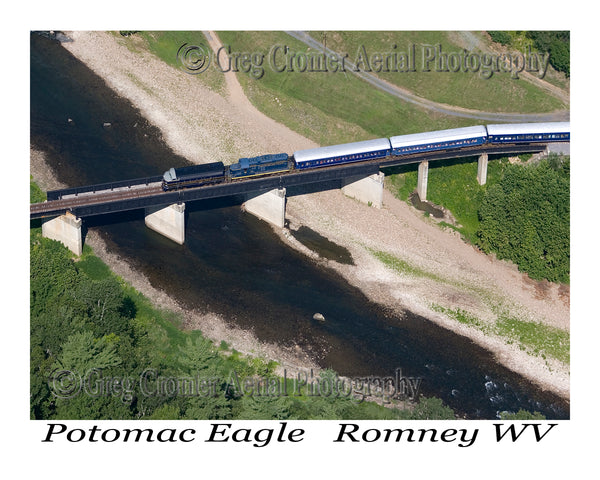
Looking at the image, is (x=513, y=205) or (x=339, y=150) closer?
(x=513, y=205)

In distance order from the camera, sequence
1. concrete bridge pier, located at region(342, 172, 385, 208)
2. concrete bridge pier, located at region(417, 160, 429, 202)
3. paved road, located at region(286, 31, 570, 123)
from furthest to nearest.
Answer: paved road, located at region(286, 31, 570, 123) → concrete bridge pier, located at region(417, 160, 429, 202) → concrete bridge pier, located at region(342, 172, 385, 208)

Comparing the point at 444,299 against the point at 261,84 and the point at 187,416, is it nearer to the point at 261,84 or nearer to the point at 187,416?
the point at 187,416

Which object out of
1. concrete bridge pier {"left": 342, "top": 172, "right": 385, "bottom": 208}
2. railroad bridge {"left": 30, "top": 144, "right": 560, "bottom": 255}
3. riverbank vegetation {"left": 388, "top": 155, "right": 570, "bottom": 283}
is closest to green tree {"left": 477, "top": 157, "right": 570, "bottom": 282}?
riverbank vegetation {"left": 388, "top": 155, "right": 570, "bottom": 283}

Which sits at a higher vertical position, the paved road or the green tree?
the paved road

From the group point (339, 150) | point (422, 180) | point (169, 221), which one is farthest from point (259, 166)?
point (422, 180)

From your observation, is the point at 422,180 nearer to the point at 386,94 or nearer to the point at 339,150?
the point at 339,150

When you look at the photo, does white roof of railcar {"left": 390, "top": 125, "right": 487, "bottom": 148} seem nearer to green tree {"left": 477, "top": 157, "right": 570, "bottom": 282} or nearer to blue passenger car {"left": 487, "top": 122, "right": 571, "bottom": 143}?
blue passenger car {"left": 487, "top": 122, "right": 571, "bottom": 143}

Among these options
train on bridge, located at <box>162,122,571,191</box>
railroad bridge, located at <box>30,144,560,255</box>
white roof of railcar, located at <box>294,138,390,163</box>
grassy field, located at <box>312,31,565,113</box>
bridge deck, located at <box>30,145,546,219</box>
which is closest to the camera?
bridge deck, located at <box>30,145,546,219</box>
